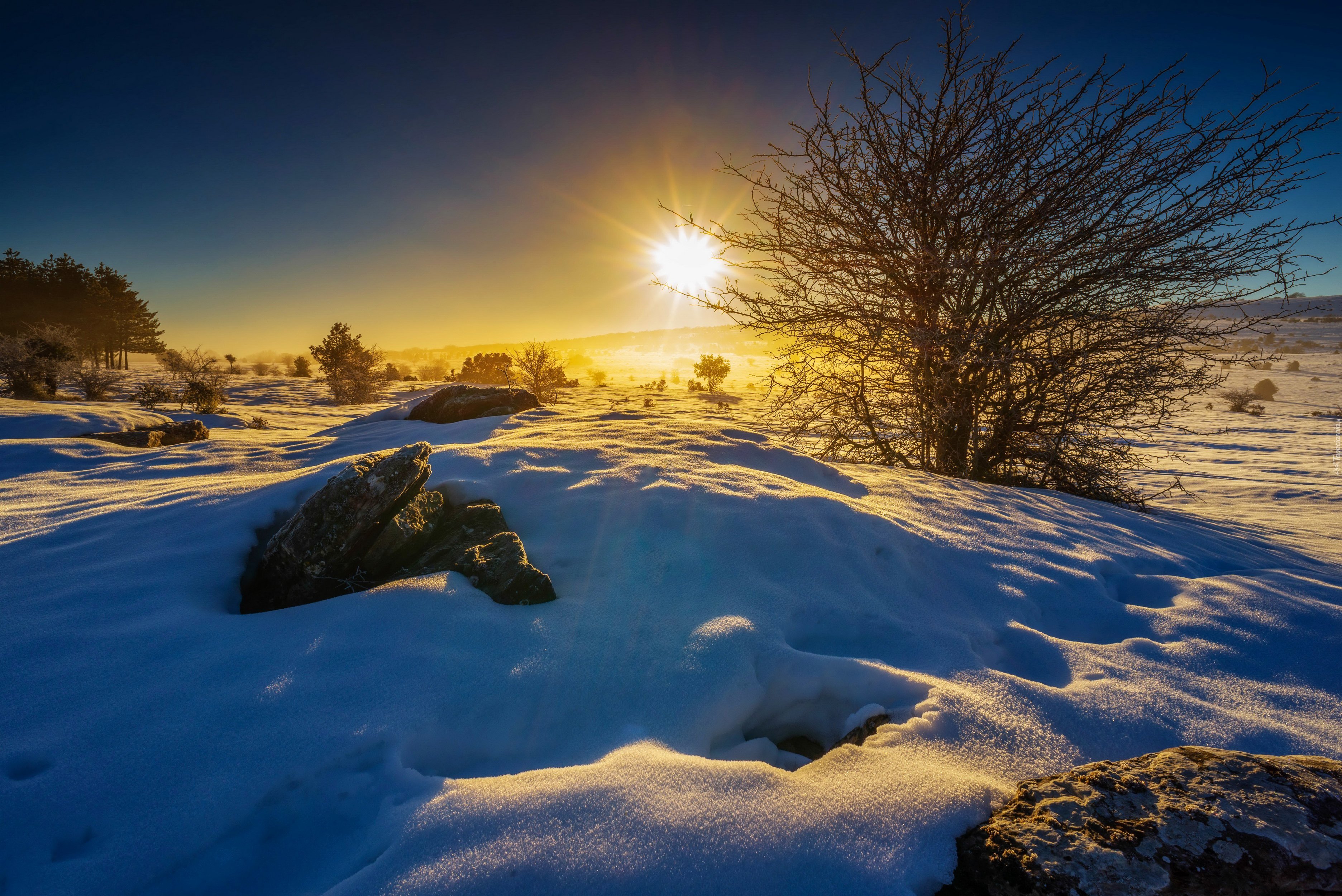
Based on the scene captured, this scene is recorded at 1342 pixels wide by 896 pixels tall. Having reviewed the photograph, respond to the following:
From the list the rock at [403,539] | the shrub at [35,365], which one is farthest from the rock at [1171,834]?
the shrub at [35,365]

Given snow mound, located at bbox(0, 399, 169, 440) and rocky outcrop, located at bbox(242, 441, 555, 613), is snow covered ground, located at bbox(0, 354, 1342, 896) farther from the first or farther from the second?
snow mound, located at bbox(0, 399, 169, 440)

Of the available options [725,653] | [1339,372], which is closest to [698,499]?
[725,653]

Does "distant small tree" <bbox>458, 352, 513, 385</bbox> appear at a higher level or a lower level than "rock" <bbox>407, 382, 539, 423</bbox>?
higher

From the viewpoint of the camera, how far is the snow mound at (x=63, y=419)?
17.5 feet

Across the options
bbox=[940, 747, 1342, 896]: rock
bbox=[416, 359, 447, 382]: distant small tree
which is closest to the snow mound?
bbox=[940, 747, 1342, 896]: rock

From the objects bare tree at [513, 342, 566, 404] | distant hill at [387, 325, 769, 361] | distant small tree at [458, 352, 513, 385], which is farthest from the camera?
distant hill at [387, 325, 769, 361]

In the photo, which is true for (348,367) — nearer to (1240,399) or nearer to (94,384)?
(94,384)

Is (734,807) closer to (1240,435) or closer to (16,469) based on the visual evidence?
(16,469)

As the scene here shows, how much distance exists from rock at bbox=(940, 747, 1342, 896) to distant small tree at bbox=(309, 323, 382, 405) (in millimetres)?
15511

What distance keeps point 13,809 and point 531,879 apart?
44.7 inches

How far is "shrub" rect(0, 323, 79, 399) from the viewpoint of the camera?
8.45m

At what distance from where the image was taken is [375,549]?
2.09 m

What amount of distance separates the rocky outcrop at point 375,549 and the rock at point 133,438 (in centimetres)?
480

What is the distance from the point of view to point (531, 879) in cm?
89
